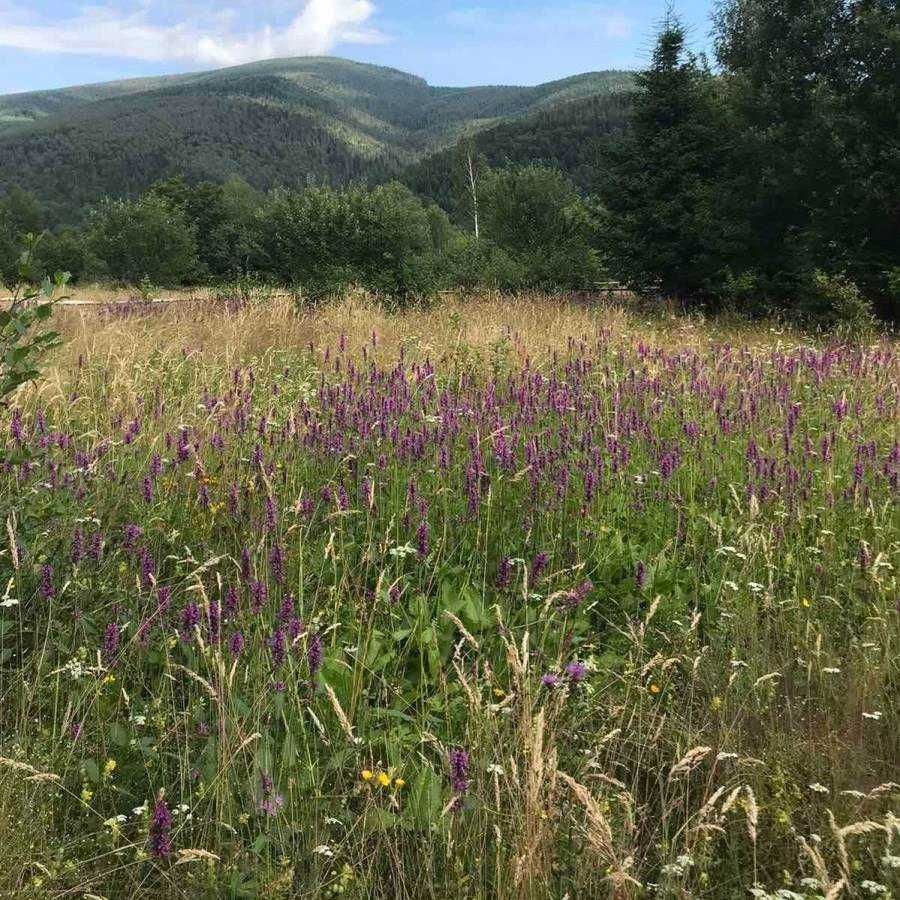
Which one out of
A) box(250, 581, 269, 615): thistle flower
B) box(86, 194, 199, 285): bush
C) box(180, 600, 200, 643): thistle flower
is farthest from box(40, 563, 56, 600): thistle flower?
box(86, 194, 199, 285): bush

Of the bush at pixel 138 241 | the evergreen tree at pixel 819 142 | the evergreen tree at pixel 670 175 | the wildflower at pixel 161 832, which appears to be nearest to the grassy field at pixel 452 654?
the wildflower at pixel 161 832

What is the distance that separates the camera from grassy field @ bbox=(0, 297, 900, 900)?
1793mm

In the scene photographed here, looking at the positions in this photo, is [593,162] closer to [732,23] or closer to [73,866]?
[732,23]

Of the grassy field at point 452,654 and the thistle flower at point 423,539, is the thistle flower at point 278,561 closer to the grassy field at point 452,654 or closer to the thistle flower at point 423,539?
the grassy field at point 452,654

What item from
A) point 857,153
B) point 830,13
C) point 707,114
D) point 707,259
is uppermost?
point 830,13

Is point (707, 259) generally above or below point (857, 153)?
below

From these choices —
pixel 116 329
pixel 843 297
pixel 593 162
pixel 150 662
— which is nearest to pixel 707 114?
pixel 593 162

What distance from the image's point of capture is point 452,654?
9.11ft

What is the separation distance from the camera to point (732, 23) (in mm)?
22891

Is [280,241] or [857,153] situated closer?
[857,153]

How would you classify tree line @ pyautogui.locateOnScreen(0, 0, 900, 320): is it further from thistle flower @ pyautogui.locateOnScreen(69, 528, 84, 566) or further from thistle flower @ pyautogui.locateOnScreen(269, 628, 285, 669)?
thistle flower @ pyautogui.locateOnScreen(269, 628, 285, 669)

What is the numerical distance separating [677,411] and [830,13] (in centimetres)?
1400

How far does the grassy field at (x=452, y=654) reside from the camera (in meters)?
1.79

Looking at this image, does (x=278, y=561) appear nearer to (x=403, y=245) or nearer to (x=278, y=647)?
(x=278, y=647)
